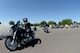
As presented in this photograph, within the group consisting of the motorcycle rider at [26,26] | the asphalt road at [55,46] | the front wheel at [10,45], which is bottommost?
the asphalt road at [55,46]

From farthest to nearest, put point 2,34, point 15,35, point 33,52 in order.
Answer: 1. point 2,34
2. point 15,35
3. point 33,52

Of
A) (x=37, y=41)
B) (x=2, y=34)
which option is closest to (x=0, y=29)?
(x=2, y=34)

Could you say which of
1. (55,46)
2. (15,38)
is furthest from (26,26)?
(55,46)

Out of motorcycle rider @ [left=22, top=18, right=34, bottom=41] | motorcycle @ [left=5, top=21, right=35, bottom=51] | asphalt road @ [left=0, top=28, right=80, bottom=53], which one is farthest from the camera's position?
motorcycle rider @ [left=22, top=18, right=34, bottom=41]

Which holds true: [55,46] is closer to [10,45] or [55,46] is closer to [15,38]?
[15,38]

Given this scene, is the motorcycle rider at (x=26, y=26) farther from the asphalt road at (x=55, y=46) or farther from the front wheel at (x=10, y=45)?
the front wheel at (x=10, y=45)

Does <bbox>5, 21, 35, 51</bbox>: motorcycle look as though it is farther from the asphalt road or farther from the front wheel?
the asphalt road

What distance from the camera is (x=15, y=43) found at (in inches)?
309

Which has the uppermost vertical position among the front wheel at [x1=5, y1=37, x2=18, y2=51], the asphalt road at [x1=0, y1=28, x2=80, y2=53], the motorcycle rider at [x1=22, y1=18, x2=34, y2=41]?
the motorcycle rider at [x1=22, y1=18, x2=34, y2=41]

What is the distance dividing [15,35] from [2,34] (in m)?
6.93

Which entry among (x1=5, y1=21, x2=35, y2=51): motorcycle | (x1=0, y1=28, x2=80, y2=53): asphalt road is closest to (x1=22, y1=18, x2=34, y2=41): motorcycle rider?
(x1=5, y1=21, x2=35, y2=51): motorcycle

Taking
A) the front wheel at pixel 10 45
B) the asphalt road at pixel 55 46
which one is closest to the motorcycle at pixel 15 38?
the front wheel at pixel 10 45

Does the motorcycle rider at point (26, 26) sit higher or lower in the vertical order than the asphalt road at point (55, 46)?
higher

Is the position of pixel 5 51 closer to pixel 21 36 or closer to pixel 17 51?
pixel 17 51
